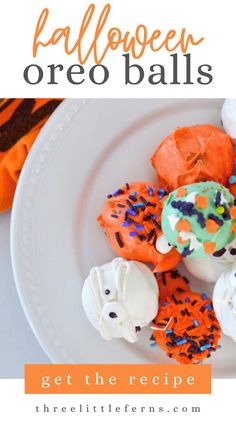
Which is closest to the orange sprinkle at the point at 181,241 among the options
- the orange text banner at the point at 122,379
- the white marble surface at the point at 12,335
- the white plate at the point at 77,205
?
the white plate at the point at 77,205

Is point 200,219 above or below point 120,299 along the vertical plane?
above

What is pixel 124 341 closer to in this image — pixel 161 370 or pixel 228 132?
pixel 161 370

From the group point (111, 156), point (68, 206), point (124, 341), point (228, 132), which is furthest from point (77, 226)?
point (228, 132)

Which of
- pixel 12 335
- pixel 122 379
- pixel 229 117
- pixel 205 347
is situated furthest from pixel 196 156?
pixel 12 335

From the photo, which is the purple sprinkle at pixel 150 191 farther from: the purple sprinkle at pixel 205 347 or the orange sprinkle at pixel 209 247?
the purple sprinkle at pixel 205 347

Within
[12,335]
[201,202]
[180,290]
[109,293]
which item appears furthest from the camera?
[12,335]

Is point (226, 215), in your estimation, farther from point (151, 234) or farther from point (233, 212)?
point (151, 234)

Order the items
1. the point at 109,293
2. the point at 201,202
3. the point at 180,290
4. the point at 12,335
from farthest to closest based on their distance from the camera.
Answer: the point at 12,335 → the point at 180,290 → the point at 109,293 → the point at 201,202
